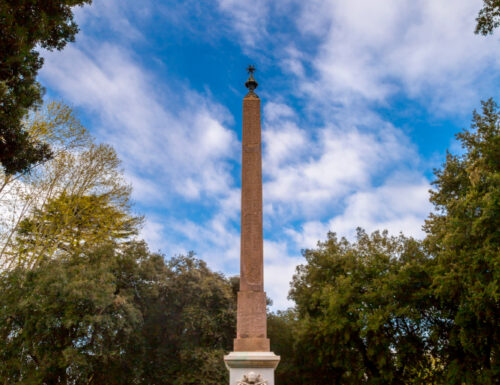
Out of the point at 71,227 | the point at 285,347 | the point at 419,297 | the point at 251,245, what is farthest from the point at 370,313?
the point at 71,227

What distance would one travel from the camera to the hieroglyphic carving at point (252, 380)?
613 cm

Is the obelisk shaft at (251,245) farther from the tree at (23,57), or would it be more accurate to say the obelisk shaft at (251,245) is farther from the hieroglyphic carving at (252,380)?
the tree at (23,57)

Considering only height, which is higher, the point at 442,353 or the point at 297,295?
the point at 297,295

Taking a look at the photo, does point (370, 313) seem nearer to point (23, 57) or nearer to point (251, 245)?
point (251, 245)

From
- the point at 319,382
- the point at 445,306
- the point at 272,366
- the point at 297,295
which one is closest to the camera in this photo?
the point at 272,366

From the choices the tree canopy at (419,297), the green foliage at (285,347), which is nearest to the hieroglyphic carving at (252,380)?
the tree canopy at (419,297)

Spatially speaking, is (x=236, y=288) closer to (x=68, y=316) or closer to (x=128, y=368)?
(x=128, y=368)

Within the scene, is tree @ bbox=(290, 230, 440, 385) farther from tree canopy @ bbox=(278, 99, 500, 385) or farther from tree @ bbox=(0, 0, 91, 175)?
tree @ bbox=(0, 0, 91, 175)

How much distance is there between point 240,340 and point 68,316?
10468mm

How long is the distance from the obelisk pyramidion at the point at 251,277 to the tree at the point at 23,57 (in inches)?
159

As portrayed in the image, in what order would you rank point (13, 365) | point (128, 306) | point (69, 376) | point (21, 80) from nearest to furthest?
point (21, 80)
point (13, 365)
point (69, 376)
point (128, 306)

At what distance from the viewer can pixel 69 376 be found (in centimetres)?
1554

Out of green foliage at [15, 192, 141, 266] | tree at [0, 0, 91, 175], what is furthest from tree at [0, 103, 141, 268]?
tree at [0, 0, 91, 175]

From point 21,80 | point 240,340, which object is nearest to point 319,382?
point 240,340
